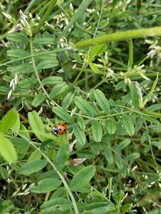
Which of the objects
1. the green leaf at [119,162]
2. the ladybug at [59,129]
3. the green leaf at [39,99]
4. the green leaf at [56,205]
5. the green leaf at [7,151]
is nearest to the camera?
the green leaf at [7,151]

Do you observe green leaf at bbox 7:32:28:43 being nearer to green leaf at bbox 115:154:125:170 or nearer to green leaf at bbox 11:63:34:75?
green leaf at bbox 11:63:34:75

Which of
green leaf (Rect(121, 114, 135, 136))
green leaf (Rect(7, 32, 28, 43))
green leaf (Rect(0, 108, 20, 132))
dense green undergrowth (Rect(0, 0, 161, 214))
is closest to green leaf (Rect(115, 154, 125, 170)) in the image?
dense green undergrowth (Rect(0, 0, 161, 214))

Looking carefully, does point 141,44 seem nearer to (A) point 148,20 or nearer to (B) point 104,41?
(A) point 148,20

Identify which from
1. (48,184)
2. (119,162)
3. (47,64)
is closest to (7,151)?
(48,184)

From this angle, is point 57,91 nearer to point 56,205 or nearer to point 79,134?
point 79,134

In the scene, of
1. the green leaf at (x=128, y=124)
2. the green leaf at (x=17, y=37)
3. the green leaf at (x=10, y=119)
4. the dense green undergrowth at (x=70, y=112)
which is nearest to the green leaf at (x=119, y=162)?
the dense green undergrowth at (x=70, y=112)

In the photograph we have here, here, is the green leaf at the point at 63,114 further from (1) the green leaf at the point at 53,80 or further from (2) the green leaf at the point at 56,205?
(2) the green leaf at the point at 56,205
